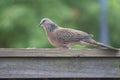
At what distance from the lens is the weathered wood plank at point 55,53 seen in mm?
2307

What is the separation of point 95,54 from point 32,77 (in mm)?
290

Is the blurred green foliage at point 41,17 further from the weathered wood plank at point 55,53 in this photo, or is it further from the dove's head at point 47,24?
the weathered wood plank at point 55,53

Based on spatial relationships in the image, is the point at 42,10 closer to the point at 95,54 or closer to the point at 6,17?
the point at 6,17

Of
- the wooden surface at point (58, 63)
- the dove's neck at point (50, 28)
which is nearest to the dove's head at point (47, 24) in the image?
the dove's neck at point (50, 28)

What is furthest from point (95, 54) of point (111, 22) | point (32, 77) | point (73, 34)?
point (111, 22)

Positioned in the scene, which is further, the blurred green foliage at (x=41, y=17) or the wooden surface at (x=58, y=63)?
the blurred green foliage at (x=41, y=17)

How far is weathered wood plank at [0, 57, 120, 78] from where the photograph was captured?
2.33m

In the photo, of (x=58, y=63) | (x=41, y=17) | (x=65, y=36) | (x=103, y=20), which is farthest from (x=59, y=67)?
(x=103, y=20)

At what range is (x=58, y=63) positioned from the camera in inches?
92.3

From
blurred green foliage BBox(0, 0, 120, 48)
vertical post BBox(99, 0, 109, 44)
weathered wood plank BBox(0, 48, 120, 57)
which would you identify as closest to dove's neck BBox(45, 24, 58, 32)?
weathered wood plank BBox(0, 48, 120, 57)

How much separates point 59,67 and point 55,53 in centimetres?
7

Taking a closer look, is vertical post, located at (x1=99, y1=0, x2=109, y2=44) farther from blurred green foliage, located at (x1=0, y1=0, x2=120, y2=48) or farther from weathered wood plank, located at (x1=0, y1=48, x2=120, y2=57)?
weathered wood plank, located at (x1=0, y1=48, x2=120, y2=57)

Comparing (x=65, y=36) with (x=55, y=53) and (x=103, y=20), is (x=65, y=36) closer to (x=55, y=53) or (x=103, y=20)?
(x=55, y=53)

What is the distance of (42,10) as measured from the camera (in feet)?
19.1
